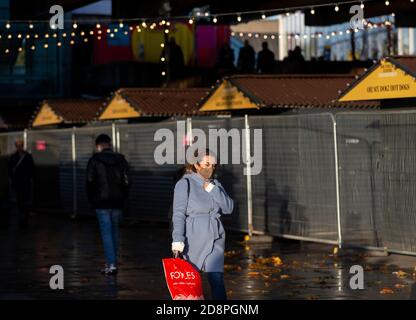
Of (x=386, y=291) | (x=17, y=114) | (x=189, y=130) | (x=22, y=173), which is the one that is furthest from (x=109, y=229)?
(x=17, y=114)

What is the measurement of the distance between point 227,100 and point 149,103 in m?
3.35

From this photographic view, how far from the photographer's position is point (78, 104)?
35.8m

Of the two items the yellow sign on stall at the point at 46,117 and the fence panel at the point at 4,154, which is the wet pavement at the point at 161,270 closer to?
the yellow sign on stall at the point at 46,117

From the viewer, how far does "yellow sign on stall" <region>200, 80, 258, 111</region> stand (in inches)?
1054

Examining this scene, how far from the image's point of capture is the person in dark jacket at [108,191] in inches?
688

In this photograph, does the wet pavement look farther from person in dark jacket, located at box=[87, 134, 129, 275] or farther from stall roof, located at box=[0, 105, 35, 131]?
stall roof, located at box=[0, 105, 35, 131]

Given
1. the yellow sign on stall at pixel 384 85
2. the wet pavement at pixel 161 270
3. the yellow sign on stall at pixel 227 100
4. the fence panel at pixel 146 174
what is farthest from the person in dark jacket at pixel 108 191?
the yellow sign on stall at pixel 227 100

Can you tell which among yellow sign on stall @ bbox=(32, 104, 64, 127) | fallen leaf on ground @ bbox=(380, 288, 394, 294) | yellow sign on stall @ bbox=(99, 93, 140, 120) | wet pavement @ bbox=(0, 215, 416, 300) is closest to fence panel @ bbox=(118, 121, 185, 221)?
wet pavement @ bbox=(0, 215, 416, 300)

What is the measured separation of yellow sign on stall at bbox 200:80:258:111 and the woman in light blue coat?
1447cm

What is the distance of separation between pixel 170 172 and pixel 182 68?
66.0ft

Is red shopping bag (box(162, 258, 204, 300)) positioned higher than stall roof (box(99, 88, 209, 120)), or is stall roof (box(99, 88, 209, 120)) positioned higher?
stall roof (box(99, 88, 209, 120))

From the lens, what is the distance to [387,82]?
65.6 ft

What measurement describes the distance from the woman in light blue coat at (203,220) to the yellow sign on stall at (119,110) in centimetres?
1775
